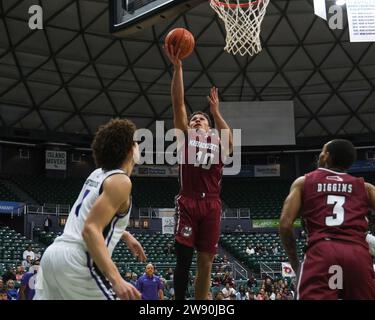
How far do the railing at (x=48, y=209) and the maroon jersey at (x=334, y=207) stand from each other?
75.0 ft

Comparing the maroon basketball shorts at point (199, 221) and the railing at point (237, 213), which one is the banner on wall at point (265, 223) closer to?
the railing at point (237, 213)

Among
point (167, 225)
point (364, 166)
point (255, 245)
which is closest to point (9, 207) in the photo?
point (167, 225)

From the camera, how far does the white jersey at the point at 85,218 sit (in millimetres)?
3508

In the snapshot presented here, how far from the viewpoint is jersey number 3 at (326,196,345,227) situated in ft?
13.3

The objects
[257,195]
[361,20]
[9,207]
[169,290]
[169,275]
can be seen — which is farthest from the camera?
[257,195]

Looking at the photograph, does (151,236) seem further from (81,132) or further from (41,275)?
(41,275)

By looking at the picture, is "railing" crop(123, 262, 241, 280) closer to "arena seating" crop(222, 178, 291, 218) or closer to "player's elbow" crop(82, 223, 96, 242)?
"arena seating" crop(222, 178, 291, 218)

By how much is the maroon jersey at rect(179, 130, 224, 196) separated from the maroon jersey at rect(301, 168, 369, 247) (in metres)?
1.61

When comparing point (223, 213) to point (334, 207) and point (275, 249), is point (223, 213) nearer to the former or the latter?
point (275, 249)

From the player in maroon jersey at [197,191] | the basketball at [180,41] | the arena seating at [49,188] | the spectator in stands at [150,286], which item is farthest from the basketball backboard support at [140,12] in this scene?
the arena seating at [49,188]

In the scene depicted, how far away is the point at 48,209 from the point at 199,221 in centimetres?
2170

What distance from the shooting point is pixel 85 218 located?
3.54 meters
